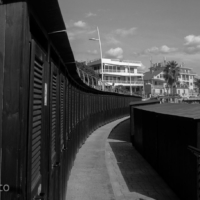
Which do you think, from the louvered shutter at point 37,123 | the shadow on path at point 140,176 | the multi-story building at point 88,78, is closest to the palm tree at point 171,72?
the multi-story building at point 88,78

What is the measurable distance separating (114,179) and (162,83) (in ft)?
293

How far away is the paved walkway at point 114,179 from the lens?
635 centimetres

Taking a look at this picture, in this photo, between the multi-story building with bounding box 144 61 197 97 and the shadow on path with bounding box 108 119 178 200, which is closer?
the shadow on path with bounding box 108 119 178 200

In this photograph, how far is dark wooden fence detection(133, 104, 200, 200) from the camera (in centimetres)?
509

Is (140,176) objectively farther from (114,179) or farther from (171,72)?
(171,72)

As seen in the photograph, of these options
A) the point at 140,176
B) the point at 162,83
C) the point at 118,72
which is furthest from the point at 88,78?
the point at 162,83

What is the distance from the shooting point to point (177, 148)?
6.20 meters

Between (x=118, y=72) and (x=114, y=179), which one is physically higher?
(x=118, y=72)

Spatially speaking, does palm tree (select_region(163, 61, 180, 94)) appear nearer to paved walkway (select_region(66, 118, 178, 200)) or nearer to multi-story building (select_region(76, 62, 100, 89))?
multi-story building (select_region(76, 62, 100, 89))

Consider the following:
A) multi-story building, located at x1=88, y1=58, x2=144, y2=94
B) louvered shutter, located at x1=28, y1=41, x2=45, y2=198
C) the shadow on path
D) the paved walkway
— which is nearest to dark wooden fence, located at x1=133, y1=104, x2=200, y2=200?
the shadow on path

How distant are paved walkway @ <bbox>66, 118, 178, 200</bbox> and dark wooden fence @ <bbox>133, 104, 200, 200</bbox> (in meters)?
0.37

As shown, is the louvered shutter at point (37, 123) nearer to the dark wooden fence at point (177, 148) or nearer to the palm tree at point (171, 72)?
the dark wooden fence at point (177, 148)

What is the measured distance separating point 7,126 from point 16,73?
418 millimetres

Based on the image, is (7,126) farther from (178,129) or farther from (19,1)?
(178,129)
